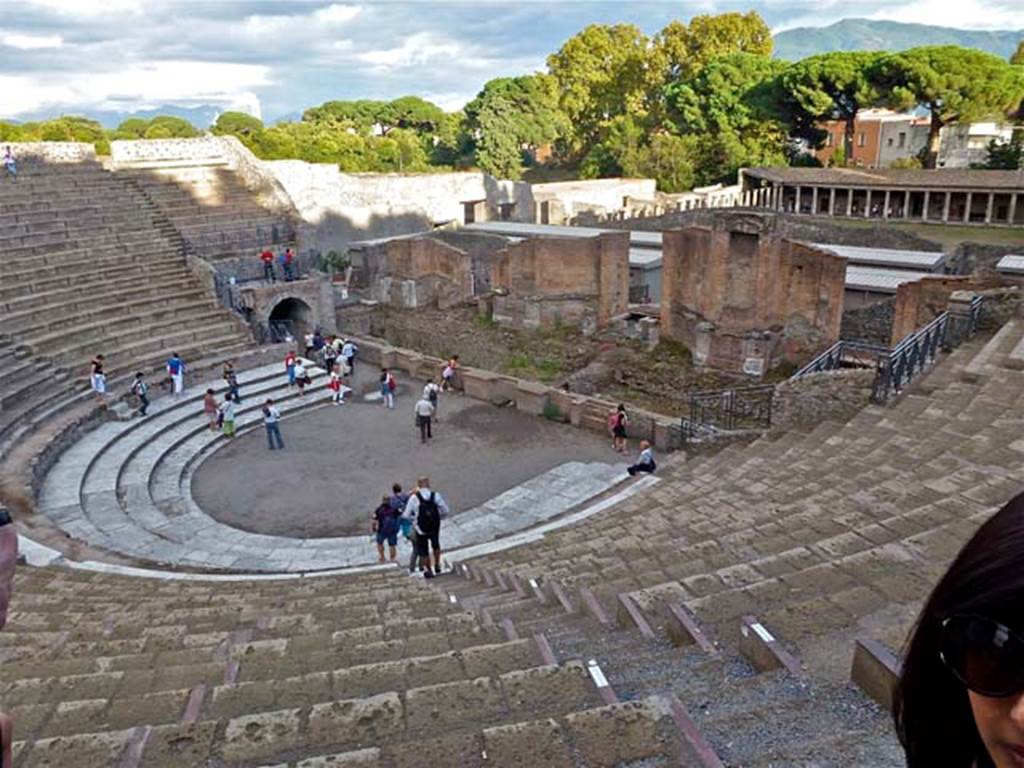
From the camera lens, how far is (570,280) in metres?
24.4

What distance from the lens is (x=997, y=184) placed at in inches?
1439

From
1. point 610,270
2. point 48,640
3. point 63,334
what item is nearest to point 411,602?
point 48,640

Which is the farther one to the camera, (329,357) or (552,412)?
(329,357)

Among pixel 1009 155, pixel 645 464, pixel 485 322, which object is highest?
pixel 1009 155

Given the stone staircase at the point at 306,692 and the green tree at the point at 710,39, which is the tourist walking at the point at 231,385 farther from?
the green tree at the point at 710,39

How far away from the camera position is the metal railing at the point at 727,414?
14641mm

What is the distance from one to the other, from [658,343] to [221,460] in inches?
504

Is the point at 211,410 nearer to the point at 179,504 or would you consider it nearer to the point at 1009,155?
the point at 179,504

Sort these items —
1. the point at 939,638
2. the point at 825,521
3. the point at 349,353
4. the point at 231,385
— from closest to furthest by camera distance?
the point at 939,638
the point at 825,521
the point at 231,385
the point at 349,353

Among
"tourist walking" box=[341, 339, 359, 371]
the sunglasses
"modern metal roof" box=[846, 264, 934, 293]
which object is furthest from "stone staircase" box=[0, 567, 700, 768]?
"modern metal roof" box=[846, 264, 934, 293]

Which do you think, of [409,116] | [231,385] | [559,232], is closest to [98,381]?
[231,385]

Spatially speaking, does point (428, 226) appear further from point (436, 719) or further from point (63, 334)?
point (436, 719)

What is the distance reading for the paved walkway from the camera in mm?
12984

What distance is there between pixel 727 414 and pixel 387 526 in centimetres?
804
